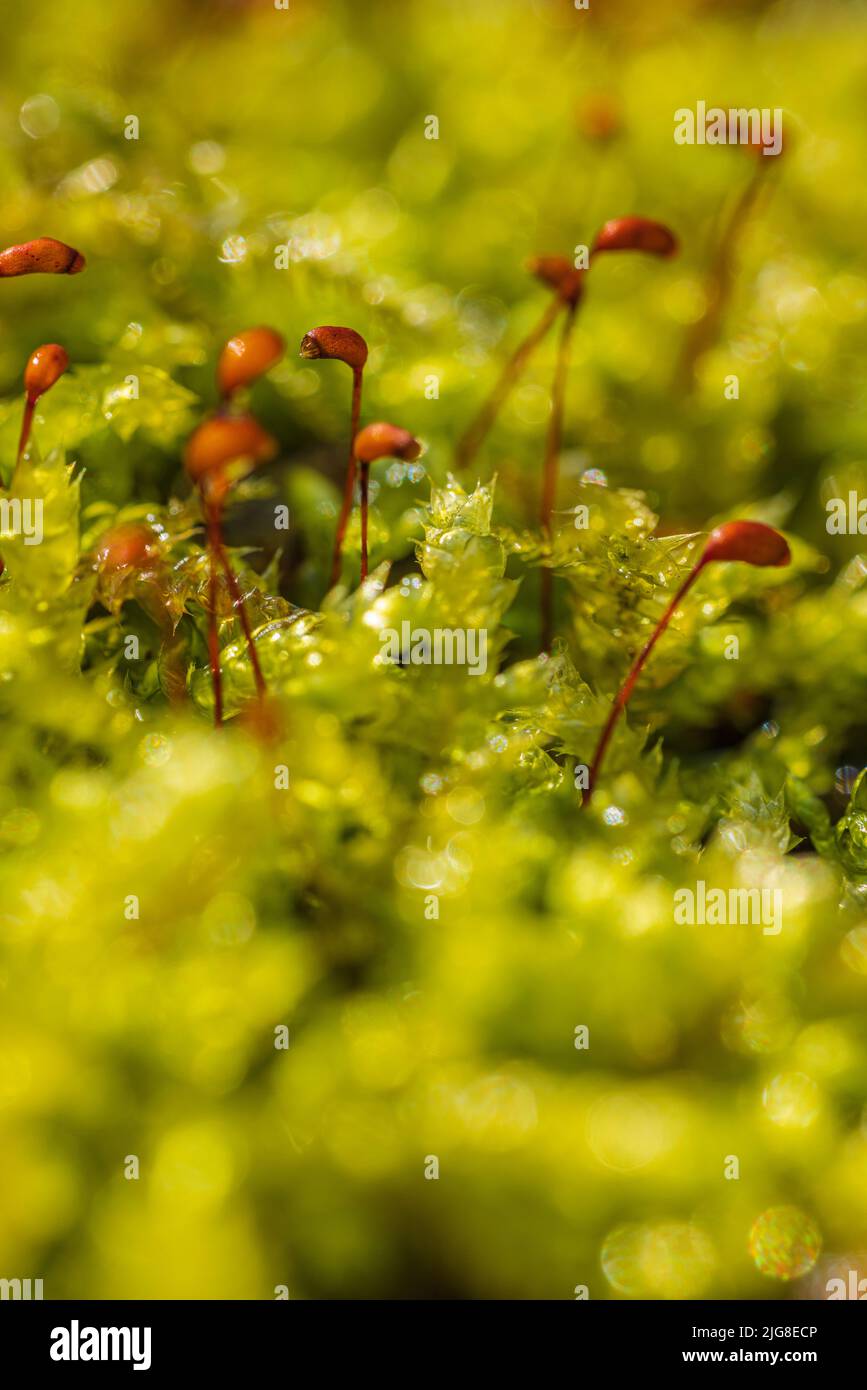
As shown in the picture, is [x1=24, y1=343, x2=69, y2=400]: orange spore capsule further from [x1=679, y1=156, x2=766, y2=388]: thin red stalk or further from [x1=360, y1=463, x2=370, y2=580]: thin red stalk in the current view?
[x1=679, y1=156, x2=766, y2=388]: thin red stalk

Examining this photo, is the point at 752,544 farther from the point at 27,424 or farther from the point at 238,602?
the point at 27,424

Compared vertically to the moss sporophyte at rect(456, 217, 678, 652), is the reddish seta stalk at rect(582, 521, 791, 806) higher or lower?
lower

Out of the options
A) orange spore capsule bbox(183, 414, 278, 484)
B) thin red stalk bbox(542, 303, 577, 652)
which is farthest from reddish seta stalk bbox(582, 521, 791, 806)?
orange spore capsule bbox(183, 414, 278, 484)

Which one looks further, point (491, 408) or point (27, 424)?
point (491, 408)

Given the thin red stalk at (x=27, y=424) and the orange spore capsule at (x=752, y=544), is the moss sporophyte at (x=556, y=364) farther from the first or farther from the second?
the thin red stalk at (x=27, y=424)

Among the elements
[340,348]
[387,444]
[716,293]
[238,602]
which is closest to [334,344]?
[340,348]

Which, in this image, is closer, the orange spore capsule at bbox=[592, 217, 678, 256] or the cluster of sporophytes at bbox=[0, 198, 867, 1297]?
the cluster of sporophytes at bbox=[0, 198, 867, 1297]
